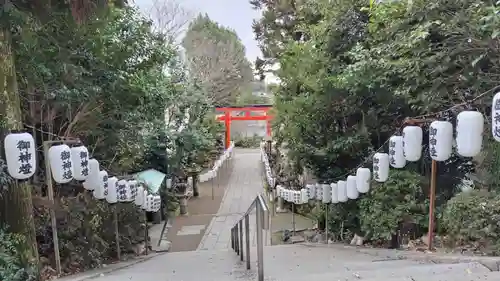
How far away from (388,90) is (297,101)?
8.28 ft

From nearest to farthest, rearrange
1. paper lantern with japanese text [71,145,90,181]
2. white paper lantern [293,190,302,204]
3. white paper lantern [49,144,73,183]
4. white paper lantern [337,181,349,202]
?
white paper lantern [49,144,73,183] → paper lantern with japanese text [71,145,90,181] → white paper lantern [337,181,349,202] → white paper lantern [293,190,302,204]

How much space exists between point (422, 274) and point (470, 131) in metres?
1.64

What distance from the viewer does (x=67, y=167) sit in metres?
5.52

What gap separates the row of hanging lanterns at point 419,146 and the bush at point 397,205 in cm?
36

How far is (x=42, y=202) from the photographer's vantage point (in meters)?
5.93

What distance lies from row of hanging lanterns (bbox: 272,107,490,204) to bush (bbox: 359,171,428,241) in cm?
→ 36

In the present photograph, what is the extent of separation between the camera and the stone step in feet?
12.9

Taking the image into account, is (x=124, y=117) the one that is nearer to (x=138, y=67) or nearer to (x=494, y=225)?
(x=138, y=67)

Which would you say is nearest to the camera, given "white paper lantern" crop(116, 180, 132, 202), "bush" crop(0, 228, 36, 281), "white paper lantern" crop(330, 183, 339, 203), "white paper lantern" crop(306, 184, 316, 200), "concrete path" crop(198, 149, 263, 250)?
"bush" crop(0, 228, 36, 281)

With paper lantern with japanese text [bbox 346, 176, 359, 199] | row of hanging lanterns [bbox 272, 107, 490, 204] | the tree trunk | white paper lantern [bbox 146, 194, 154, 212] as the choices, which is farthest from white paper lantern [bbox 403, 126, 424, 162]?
white paper lantern [bbox 146, 194, 154, 212]

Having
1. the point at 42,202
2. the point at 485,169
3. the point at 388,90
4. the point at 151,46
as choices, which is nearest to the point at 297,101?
the point at 388,90

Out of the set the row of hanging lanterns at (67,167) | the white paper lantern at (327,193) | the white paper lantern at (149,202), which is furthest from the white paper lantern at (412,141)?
the white paper lantern at (149,202)

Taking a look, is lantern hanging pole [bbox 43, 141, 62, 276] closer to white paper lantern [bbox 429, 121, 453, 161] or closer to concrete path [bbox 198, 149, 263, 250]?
concrete path [bbox 198, 149, 263, 250]

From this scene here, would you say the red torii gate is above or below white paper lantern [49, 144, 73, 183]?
above
